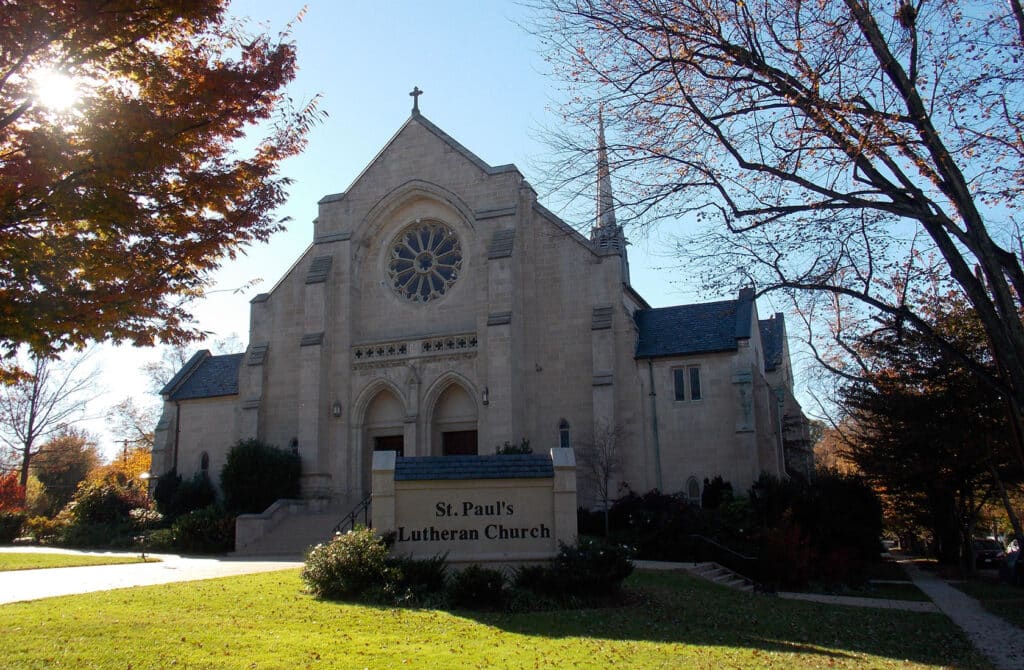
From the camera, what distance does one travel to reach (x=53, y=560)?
71.2 ft

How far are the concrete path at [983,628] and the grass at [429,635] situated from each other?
14.0 inches

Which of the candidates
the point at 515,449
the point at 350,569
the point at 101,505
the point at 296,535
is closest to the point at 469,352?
the point at 515,449

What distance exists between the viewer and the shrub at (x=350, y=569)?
45.6ft

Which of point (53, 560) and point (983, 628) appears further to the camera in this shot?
point (53, 560)

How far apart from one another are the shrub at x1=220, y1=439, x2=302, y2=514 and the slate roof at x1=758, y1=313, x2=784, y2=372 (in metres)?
21.4

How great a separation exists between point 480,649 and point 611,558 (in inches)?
186

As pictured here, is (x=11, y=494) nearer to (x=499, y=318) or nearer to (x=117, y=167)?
(x=499, y=318)

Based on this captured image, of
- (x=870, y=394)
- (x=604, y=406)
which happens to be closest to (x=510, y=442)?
(x=604, y=406)

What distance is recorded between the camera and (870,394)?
86.9 feet

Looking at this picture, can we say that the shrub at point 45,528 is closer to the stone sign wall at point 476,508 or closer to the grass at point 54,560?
the grass at point 54,560

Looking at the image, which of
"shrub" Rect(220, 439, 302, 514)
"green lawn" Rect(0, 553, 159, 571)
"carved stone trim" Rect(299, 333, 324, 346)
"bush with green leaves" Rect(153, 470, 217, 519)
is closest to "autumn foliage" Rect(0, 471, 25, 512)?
"bush with green leaves" Rect(153, 470, 217, 519)

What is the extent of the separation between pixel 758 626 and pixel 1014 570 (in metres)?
15.5

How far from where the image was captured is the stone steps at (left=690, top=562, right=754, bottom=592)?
19.0 meters

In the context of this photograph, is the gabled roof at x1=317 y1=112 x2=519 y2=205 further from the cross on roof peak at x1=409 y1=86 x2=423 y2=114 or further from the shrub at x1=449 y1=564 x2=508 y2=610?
the shrub at x1=449 y1=564 x2=508 y2=610
